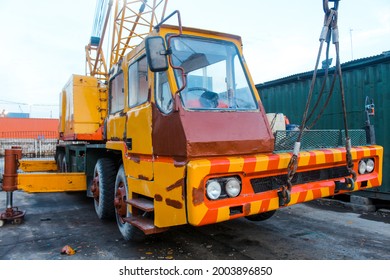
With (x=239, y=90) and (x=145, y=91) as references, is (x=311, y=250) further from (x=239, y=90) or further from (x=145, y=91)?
(x=145, y=91)

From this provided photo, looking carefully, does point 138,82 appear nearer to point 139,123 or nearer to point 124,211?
point 139,123

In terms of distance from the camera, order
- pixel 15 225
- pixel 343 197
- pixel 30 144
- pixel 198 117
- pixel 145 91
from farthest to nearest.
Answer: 1. pixel 30 144
2. pixel 343 197
3. pixel 15 225
4. pixel 145 91
5. pixel 198 117

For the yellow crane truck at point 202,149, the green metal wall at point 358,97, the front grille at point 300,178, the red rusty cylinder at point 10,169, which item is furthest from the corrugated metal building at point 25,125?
the front grille at point 300,178

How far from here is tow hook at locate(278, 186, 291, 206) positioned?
315 cm

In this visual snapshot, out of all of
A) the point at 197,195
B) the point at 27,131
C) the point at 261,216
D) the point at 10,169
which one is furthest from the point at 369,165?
the point at 27,131

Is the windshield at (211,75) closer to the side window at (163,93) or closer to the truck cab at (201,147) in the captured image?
the truck cab at (201,147)

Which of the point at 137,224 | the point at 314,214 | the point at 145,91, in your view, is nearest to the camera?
the point at 137,224

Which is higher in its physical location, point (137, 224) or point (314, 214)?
point (137, 224)

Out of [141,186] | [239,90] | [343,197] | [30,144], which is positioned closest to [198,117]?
[239,90]

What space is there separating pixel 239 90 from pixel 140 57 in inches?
48.5

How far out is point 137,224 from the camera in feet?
11.4

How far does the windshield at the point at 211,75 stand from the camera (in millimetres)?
3436

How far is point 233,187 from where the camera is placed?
301 cm

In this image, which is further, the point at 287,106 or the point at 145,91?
the point at 287,106
